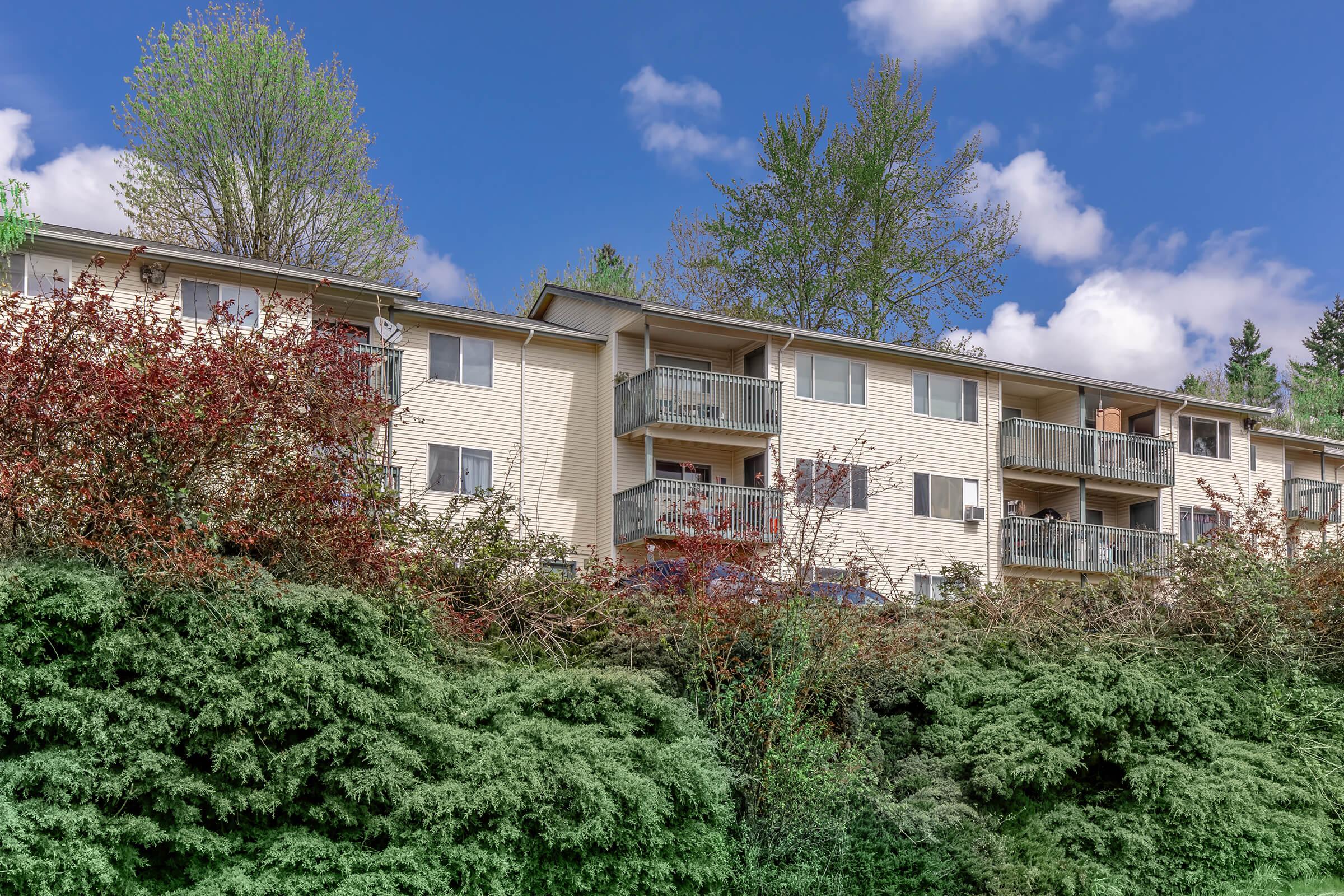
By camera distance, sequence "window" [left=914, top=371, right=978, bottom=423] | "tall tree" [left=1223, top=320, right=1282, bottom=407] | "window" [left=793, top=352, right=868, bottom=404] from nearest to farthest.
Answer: "window" [left=793, top=352, right=868, bottom=404], "window" [left=914, top=371, right=978, bottom=423], "tall tree" [left=1223, top=320, right=1282, bottom=407]

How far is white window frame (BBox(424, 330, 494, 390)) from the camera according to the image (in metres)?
26.1

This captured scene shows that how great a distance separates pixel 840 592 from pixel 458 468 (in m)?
16.0

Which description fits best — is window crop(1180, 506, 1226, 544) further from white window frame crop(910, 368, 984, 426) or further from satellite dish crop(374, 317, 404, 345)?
satellite dish crop(374, 317, 404, 345)

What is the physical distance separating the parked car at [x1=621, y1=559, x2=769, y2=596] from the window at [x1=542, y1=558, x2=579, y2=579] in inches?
20.4

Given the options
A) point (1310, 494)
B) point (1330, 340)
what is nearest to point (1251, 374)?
point (1330, 340)

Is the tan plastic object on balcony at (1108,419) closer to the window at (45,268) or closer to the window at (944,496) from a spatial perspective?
the window at (944,496)

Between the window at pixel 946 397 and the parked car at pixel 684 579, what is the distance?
20088 millimetres

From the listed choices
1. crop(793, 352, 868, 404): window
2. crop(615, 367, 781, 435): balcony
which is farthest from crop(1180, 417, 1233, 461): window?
crop(615, 367, 781, 435): balcony

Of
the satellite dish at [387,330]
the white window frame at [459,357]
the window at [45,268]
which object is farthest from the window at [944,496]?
the window at [45,268]

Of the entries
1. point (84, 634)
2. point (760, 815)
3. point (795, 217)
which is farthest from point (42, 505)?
point (795, 217)

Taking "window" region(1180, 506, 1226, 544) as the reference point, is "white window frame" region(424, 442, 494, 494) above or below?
above

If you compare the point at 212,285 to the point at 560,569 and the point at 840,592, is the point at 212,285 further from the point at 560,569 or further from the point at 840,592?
the point at 840,592

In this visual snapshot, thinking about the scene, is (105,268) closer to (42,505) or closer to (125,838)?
(42,505)

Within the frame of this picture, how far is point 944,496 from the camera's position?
30.7 m
